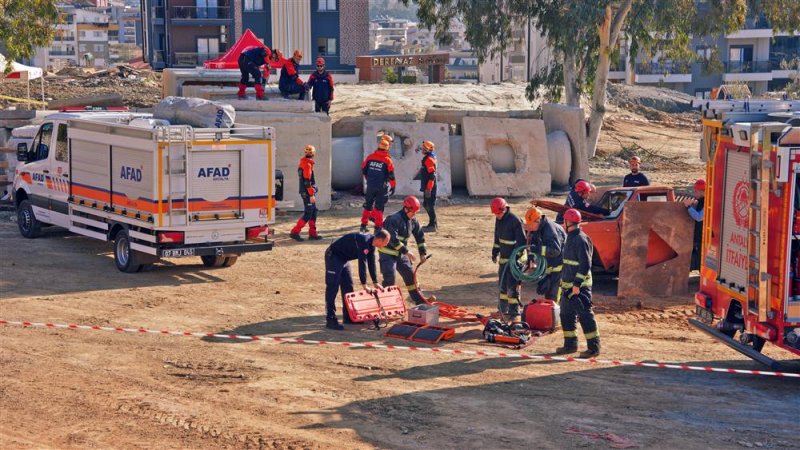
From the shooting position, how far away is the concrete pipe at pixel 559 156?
94.1 ft

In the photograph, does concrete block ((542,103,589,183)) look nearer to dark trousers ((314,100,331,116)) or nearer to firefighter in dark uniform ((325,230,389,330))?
dark trousers ((314,100,331,116))

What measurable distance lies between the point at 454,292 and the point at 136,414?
25.5 feet

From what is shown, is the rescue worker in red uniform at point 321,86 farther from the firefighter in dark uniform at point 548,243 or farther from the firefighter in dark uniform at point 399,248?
the firefighter in dark uniform at point 548,243

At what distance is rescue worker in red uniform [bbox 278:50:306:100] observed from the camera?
27.1 m

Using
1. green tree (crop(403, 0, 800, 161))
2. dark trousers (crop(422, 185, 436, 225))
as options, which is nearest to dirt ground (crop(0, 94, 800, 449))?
dark trousers (crop(422, 185, 436, 225))

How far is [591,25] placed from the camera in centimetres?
3222

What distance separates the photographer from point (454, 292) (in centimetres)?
1875

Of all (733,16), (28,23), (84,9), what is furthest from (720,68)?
(84,9)

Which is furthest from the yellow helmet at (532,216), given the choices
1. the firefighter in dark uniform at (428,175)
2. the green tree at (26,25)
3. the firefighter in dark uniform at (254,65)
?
the green tree at (26,25)

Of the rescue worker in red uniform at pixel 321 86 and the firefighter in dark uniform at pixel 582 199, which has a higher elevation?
the rescue worker in red uniform at pixel 321 86

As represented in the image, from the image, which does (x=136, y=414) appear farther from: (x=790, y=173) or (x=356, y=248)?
(x=790, y=173)

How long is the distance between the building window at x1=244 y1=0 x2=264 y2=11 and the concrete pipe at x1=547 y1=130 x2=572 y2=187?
4612 centimetres

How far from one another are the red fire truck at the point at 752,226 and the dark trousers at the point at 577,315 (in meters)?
1.21

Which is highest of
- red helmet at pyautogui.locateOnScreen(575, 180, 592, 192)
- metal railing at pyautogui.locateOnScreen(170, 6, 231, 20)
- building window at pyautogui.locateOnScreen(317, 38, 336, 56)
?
metal railing at pyautogui.locateOnScreen(170, 6, 231, 20)
